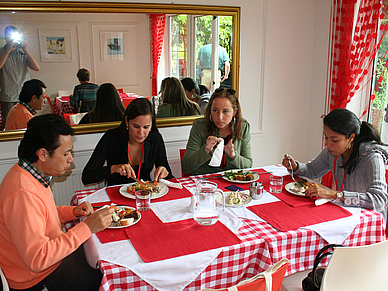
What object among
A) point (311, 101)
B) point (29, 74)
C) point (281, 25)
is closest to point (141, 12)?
point (29, 74)

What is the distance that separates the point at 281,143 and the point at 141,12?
2.03 m

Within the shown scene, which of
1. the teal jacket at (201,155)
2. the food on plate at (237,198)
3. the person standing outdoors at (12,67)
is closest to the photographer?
the food on plate at (237,198)

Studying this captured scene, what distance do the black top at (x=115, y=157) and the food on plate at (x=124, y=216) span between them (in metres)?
0.55

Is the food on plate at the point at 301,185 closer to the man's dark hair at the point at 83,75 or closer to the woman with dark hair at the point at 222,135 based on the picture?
the woman with dark hair at the point at 222,135

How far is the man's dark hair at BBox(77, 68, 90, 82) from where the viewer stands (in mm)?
2878

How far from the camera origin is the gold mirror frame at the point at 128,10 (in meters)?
2.62

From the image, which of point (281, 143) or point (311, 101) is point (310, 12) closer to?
point (311, 101)

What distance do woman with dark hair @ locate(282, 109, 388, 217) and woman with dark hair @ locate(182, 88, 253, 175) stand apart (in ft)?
2.14

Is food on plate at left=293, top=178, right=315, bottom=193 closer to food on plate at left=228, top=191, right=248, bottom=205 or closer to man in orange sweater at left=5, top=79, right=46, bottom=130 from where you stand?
food on plate at left=228, top=191, right=248, bottom=205

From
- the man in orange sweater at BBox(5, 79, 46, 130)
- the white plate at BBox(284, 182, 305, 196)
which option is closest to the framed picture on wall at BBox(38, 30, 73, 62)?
the man in orange sweater at BBox(5, 79, 46, 130)

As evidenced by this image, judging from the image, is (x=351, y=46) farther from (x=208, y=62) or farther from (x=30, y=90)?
(x=30, y=90)

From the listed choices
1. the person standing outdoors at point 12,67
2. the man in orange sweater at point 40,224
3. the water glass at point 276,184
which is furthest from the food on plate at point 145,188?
the person standing outdoors at point 12,67

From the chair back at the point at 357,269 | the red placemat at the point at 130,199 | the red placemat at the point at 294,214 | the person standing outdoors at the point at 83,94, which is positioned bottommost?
the chair back at the point at 357,269

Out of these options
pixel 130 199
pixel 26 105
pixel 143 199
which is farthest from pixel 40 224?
pixel 26 105
